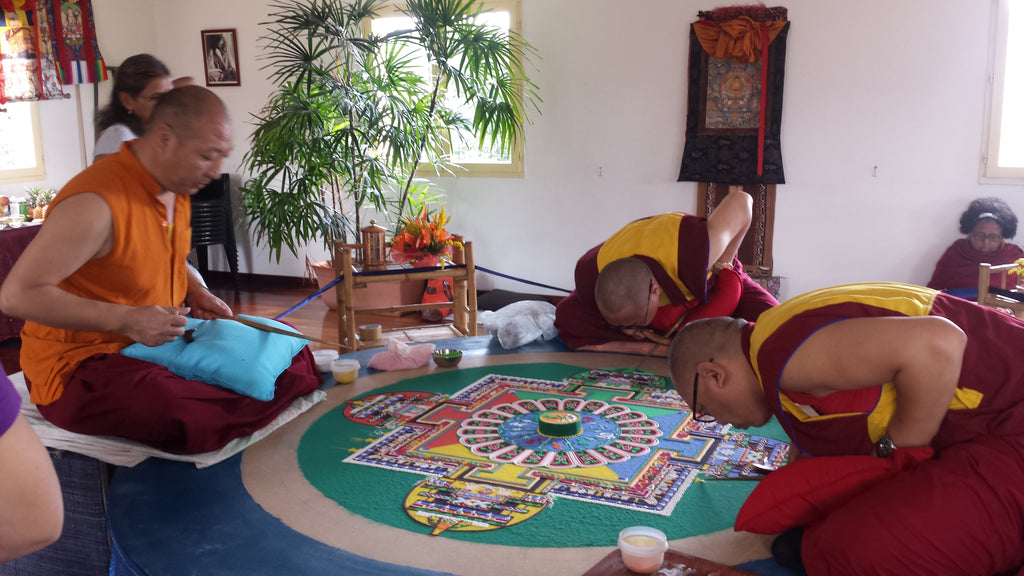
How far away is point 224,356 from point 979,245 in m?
4.46

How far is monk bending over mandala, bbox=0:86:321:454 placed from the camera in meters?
2.05

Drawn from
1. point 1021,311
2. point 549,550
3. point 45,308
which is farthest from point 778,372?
point 1021,311

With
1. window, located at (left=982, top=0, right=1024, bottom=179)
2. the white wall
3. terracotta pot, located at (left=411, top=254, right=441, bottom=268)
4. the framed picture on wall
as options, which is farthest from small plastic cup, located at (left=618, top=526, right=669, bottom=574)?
Answer: the framed picture on wall

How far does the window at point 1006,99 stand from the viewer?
489 centimetres

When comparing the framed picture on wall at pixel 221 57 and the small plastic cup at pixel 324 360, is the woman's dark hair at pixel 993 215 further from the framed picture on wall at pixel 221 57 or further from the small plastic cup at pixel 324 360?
the framed picture on wall at pixel 221 57

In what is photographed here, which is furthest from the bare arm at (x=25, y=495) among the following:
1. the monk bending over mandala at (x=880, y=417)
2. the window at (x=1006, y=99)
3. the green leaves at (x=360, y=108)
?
the window at (x=1006, y=99)

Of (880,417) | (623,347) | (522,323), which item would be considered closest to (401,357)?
(522,323)

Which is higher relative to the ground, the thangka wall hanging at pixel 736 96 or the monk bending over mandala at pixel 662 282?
the thangka wall hanging at pixel 736 96

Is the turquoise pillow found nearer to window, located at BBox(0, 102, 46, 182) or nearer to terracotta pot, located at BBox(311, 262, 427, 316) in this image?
terracotta pot, located at BBox(311, 262, 427, 316)

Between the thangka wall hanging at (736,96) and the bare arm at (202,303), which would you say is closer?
the bare arm at (202,303)

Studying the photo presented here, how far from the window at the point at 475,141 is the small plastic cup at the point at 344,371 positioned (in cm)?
339

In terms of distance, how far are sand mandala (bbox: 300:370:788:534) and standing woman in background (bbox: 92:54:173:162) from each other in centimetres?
138

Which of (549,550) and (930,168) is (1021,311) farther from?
(549,550)

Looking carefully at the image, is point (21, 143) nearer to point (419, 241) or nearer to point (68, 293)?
point (419, 241)
